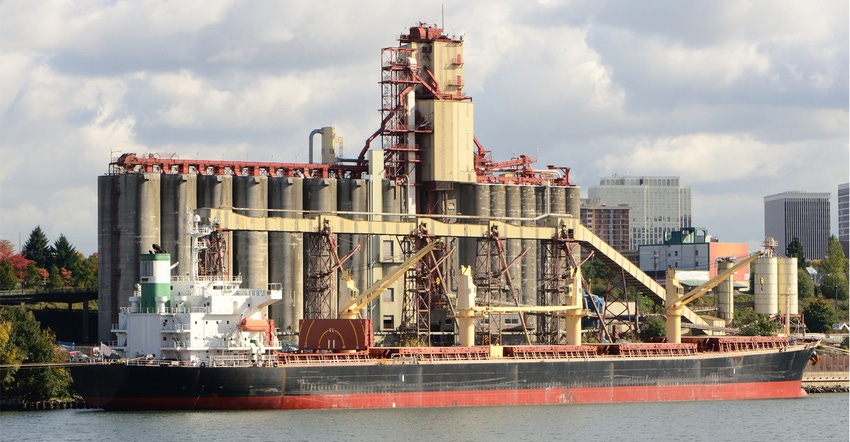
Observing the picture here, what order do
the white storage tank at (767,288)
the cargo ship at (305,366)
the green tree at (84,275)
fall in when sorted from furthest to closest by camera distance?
1. the green tree at (84,275)
2. the white storage tank at (767,288)
3. the cargo ship at (305,366)

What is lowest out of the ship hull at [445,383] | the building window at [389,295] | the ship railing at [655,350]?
the ship hull at [445,383]

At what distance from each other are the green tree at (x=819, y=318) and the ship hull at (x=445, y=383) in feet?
131

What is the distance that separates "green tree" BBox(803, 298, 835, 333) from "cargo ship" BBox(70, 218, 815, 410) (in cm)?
4765

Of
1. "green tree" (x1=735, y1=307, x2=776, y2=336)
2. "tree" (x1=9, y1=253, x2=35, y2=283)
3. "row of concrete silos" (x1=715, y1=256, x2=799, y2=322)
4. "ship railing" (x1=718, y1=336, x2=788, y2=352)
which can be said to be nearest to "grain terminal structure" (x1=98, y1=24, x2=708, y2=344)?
"green tree" (x1=735, y1=307, x2=776, y2=336)

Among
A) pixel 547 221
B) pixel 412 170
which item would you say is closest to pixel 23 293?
pixel 412 170

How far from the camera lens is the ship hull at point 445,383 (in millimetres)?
68688

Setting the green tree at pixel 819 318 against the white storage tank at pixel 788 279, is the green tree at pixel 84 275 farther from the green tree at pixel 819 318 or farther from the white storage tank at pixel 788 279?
the green tree at pixel 819 318

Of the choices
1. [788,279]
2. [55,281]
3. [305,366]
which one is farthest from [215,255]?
[788,279]

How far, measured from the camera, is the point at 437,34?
104938 millimetres

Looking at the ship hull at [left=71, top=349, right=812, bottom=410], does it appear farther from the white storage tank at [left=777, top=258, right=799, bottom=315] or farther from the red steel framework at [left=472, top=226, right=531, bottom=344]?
the white storage tank at [left=777, top=258, right=799, bottom=315]

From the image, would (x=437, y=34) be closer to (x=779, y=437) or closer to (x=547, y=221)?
(x=547, y=221)

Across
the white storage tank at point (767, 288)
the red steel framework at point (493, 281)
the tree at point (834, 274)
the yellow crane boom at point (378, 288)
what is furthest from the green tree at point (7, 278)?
the tree at point (834, 274)

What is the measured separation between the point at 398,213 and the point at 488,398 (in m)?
25.3

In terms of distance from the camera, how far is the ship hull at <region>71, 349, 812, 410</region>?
2704 inches
